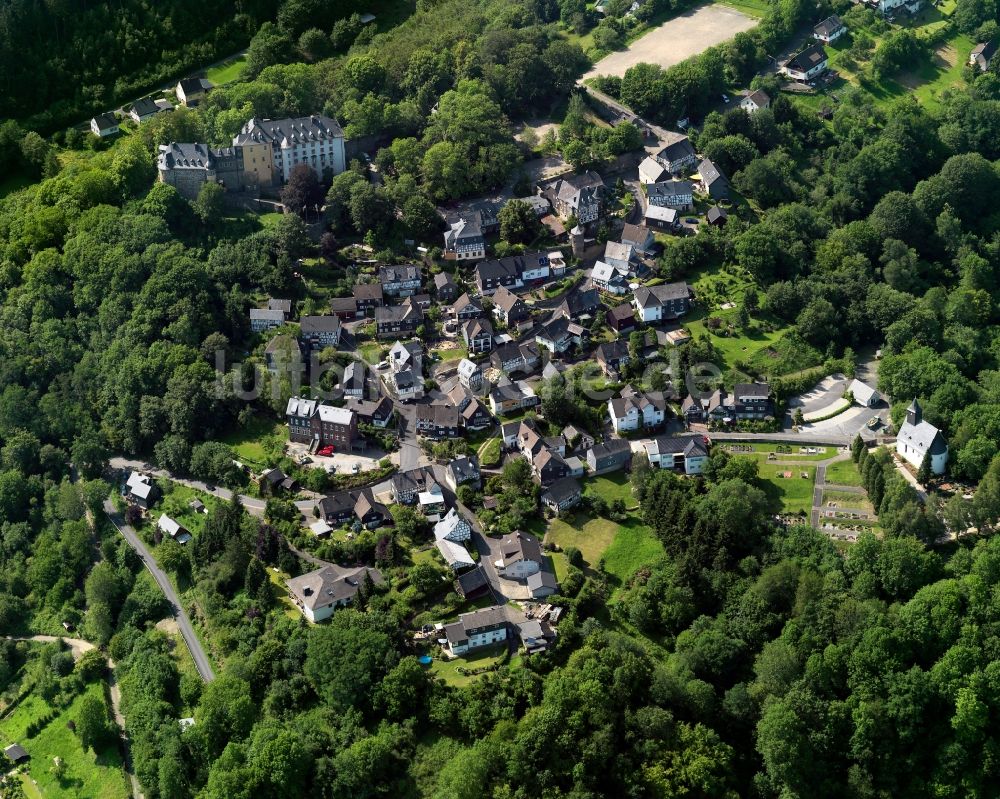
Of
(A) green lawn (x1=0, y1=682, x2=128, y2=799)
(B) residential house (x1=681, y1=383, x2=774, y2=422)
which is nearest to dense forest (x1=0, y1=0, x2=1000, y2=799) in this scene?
(A) green lawn (x1=0, y1=682, x2=128, y2=799)

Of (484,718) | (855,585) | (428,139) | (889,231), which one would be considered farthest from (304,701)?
(889,231)

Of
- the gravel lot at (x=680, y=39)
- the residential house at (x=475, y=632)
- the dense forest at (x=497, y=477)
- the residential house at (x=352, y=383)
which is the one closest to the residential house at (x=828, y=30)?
the dense forest at (x=497, y=477)

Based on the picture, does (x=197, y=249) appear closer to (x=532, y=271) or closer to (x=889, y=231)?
(x=532, y=271)

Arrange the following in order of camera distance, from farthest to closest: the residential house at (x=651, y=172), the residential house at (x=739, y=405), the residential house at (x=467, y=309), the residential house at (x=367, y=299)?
1. the residential house at (x=651, y=172)
2. the residential house at (x=367, y=299)
3. the residential house at (x=467, y=309)
4. the residential house at (x=739, y=405)

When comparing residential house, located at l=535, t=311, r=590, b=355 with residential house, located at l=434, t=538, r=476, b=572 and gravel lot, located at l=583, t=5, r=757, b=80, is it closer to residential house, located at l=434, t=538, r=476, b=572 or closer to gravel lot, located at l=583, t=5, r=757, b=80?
residential house, located at l=434, t=538, r=476, b=572

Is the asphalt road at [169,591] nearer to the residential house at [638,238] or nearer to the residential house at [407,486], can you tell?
the residential house at [407,486]

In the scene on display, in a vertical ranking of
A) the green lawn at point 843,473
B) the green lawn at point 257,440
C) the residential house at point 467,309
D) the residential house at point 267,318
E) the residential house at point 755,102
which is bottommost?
the green lawn at point 843,473

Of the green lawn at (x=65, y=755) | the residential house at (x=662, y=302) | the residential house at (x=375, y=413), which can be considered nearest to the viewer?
the green lawn at (x=65, y=755)

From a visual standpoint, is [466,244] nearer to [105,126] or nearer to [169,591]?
[169,591]
